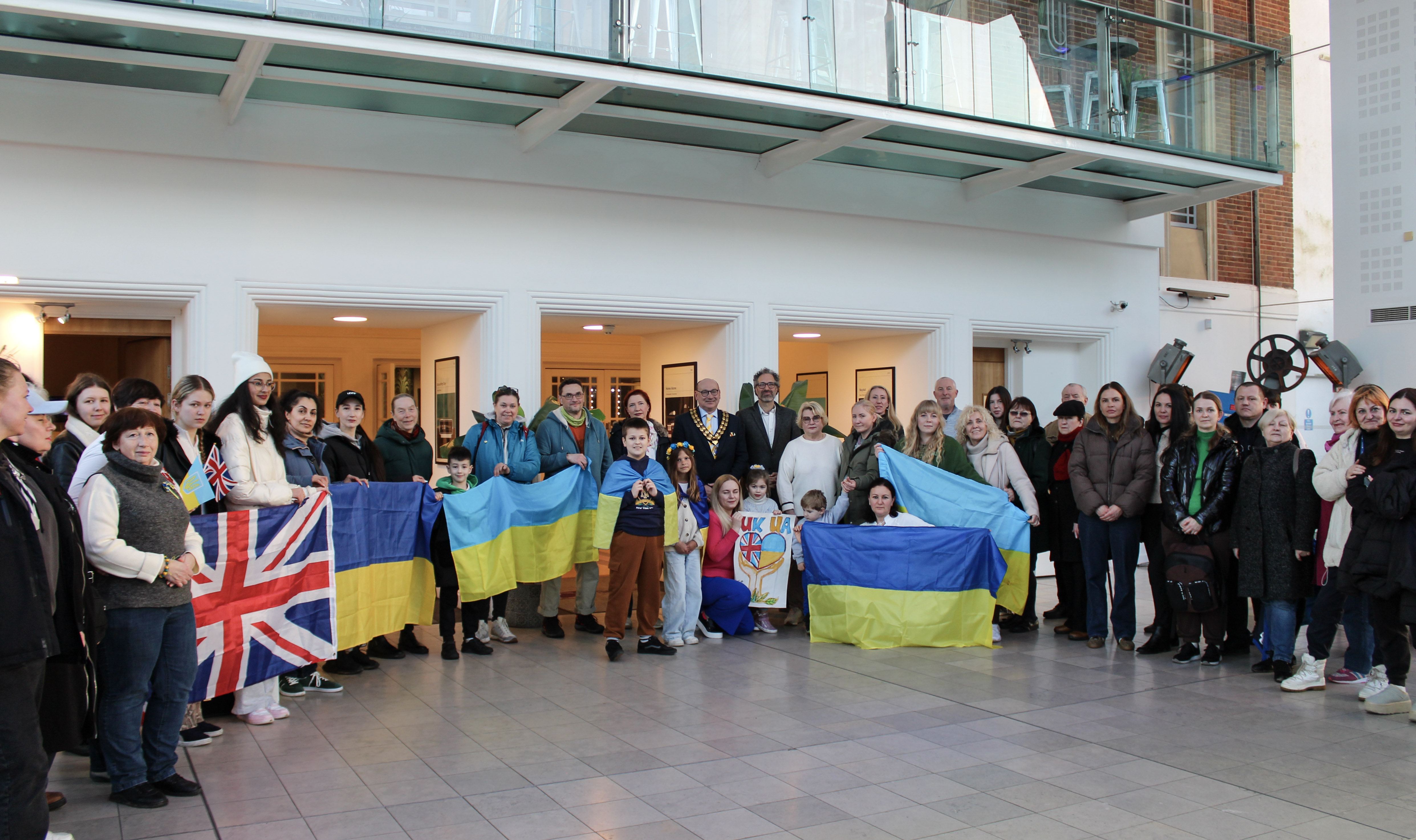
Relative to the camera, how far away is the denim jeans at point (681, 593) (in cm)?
837

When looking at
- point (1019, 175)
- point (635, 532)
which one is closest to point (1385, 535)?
point (635, 532)

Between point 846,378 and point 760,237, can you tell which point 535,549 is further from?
point 846,378

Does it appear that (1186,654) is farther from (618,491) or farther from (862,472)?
(618,491)

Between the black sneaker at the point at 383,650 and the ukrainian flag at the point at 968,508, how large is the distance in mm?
4053

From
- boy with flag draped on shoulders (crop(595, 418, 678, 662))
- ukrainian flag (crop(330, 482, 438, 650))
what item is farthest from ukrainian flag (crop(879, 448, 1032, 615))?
ukrainian flag (crop(330, 482, 438, 650))

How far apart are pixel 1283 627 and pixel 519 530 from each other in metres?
5.55

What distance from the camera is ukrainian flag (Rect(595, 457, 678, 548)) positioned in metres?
8.05

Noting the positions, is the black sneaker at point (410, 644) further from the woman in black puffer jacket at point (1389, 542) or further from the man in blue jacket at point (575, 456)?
the woman in black puffer jacket at point (1389, 542)

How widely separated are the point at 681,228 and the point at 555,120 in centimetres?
197

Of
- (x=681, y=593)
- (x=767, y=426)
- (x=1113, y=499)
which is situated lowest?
(x=681, y=593)

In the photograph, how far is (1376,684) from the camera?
663 centimetres

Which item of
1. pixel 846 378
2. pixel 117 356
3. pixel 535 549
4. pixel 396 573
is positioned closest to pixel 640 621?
pixel 535 549

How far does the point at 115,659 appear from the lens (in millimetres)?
4781

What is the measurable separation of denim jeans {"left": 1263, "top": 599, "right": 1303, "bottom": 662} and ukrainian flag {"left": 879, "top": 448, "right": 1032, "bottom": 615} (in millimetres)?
1840
